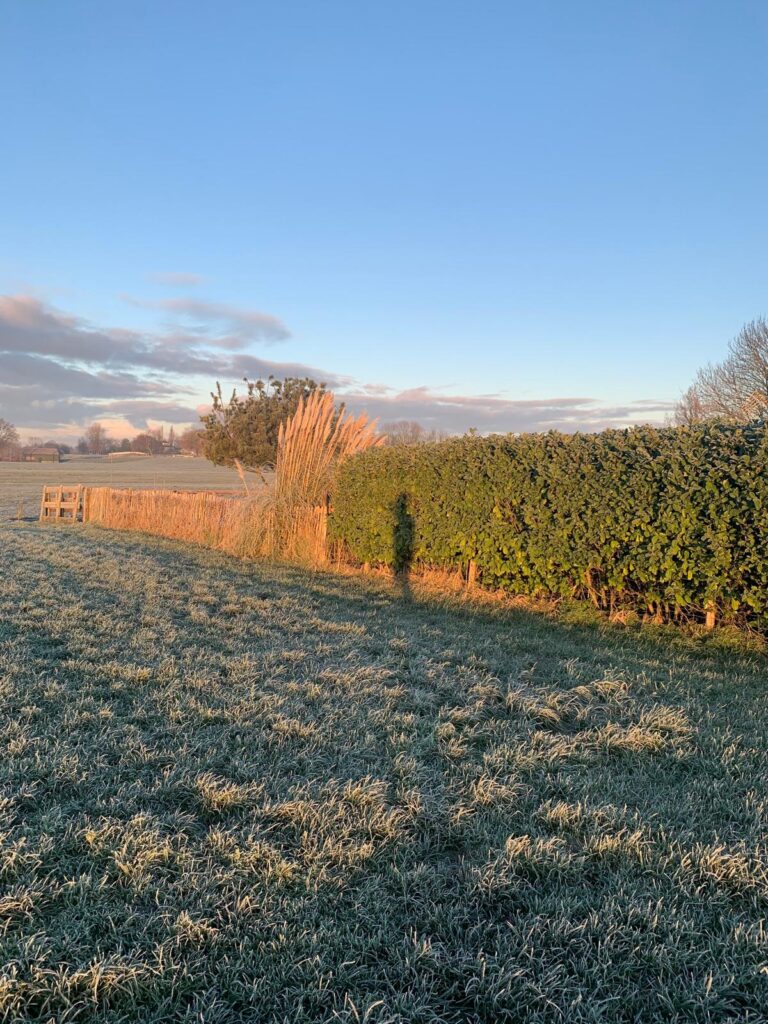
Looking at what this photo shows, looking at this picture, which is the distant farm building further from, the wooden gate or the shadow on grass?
the shadow on grass

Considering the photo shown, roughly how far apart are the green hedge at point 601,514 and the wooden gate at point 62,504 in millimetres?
10244

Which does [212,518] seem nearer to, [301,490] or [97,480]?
[301,490]

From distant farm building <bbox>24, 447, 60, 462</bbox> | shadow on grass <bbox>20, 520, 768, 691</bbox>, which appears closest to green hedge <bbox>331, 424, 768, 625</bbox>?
shadow on grass <bbox>20, 520, 768, 691</bbox>

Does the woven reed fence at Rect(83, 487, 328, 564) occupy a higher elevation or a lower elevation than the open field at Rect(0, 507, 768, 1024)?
higher

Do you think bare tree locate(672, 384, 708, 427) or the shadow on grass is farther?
bare tree locate(672, 384, 708, 427)

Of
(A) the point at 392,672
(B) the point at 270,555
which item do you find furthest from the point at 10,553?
(A) the point at 392,672

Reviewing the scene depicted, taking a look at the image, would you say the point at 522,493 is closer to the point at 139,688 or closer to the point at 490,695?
the point at 490,695

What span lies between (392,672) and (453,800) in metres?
1.58

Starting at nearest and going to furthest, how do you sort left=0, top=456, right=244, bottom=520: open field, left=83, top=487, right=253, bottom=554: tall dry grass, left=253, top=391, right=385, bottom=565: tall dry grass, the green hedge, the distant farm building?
the green hedge → left=253, top=391, right=385, bottom=565: tall dry grass → left=83, top=487, right=253, bottom=554: tall dry grass → left=0, top=456, right=244, bottom=520: open field → the distant farm building

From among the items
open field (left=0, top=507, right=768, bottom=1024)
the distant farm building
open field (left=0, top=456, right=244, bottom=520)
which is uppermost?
the distant farm building

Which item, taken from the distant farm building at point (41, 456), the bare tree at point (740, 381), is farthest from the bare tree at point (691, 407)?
the distant farm building at point (41, 456)

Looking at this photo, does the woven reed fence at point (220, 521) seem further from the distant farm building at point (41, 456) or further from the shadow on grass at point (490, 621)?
the distant farm building at point (41, 456)

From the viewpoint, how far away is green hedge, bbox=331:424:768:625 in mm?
4891

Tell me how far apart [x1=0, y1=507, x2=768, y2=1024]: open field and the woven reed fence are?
4633 mm
